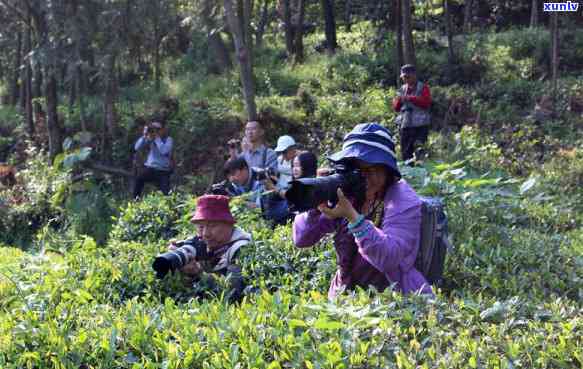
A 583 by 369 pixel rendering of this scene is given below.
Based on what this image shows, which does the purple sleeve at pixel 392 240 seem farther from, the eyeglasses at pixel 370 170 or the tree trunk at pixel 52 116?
the tree trunk at pixel 52 116

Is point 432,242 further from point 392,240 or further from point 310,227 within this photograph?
point 310,227

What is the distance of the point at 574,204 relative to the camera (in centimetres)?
924

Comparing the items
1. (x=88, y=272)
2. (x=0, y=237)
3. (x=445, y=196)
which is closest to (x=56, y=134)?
(x=0, y=237)

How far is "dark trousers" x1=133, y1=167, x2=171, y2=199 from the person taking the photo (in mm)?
12287

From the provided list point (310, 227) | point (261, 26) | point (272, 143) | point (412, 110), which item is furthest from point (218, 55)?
point (310, 227)

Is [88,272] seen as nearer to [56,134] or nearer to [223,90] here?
[56,134]

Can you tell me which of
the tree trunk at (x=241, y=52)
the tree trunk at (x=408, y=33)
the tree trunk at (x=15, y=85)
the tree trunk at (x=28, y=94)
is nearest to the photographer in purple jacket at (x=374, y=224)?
the tree trunk at (x=241, y=52)

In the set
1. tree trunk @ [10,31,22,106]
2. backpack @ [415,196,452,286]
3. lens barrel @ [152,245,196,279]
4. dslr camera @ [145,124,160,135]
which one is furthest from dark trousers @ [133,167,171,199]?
tree trunk @ [10,31,22,106]

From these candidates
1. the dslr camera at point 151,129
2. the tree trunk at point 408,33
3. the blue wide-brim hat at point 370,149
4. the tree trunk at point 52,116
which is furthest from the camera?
the tree trunk at point 52,116

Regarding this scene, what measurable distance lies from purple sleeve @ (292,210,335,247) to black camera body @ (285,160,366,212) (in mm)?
312

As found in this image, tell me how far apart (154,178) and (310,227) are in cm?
864

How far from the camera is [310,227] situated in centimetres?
400

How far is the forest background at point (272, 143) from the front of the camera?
10.9 ft

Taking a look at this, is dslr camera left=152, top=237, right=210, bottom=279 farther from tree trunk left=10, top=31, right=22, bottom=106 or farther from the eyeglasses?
tree trunk left=10, top=31, right=22, bottom=106
